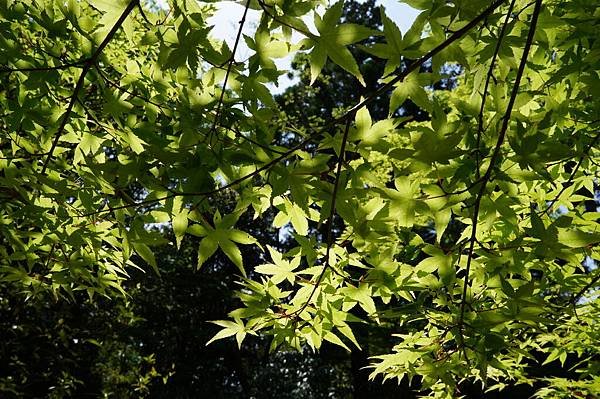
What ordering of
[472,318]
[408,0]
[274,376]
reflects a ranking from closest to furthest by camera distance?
1. [408,0]
2. [472,318]
3. [274,376]

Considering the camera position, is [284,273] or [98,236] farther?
[98,236]

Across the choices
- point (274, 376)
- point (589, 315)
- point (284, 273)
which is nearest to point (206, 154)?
point (284, 273)

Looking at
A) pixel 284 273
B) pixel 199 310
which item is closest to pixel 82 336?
pixel 284 273

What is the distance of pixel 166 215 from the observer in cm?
130

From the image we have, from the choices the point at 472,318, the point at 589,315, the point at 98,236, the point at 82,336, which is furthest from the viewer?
the point at 82,336

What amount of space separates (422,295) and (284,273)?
0.41 meters

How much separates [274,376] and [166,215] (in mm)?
11591

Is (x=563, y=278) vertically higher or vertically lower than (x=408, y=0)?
lower

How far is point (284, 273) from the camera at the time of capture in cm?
150

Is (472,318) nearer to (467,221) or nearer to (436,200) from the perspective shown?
(436,200)

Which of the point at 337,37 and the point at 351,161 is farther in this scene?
the point at 351,161

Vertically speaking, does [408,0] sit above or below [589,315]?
above

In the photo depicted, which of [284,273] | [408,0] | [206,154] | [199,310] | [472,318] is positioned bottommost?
[472,318]

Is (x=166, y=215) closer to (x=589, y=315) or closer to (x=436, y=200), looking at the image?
(x=436, y=200)
